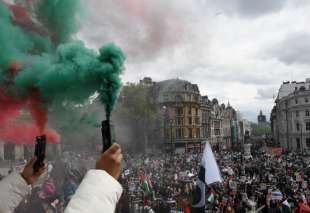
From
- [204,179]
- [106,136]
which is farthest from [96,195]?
[204,179]

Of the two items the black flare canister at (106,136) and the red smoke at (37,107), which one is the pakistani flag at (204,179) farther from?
the black flare canister at (106,136)

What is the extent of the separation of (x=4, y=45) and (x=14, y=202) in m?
3.01

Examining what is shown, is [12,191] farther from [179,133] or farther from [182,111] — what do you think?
[182,111]

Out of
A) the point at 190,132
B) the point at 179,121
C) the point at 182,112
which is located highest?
the point at 182,112

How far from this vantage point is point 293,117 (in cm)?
10469

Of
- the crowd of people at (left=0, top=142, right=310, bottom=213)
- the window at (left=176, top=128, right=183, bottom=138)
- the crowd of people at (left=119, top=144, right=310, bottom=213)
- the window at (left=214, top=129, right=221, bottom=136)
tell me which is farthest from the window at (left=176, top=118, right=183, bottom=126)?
the crowd of people at (left=0, top=142, right=310, bottom=213)

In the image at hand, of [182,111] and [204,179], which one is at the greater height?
[182,111]

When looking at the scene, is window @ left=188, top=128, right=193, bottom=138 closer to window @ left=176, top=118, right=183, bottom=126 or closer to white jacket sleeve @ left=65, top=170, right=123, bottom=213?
window @ left=176, top=118, right=183, bottom=126

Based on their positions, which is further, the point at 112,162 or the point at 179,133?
the point at 179,133

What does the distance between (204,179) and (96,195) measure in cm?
1019

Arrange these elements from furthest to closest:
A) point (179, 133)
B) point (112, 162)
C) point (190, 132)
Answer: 1. point (190, 132)
2. point (179, 133)
3. point (112, 162)

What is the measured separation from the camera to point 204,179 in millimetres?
11797

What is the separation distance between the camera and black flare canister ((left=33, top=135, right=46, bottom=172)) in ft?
11.4

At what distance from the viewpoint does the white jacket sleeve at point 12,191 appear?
3.38 meters
